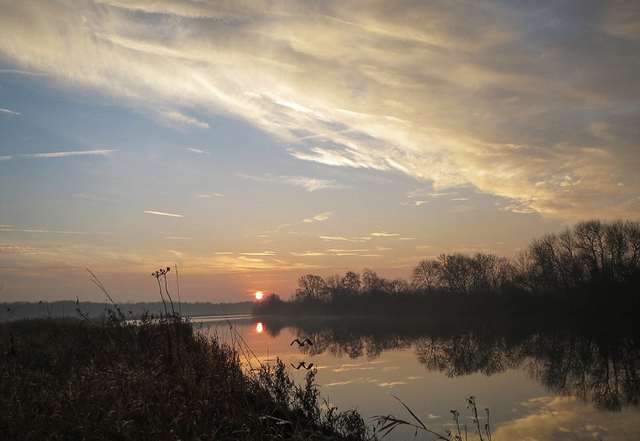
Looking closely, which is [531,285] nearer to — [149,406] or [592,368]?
[592,368]

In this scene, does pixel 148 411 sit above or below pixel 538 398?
above

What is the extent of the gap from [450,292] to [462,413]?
3019 inches

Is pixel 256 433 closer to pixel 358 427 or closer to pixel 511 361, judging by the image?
pixel 358 427

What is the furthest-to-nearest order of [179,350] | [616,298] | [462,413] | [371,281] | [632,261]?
[371,281] → [632,261] → [616,298] → [462,413] → [179,350]

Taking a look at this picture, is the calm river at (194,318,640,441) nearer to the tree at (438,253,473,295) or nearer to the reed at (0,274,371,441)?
the reed at (0,274,371,441)

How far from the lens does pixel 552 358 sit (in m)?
23.2

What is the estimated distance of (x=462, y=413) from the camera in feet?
40.6

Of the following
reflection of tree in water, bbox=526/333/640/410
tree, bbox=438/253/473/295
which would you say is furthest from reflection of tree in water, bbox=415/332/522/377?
tree, bbox=438/253/473/295

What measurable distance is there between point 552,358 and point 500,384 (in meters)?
8.01

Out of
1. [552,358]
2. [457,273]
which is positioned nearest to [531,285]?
[457,273]

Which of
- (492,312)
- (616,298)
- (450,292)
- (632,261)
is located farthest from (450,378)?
(450,292)

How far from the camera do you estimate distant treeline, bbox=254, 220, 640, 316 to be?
55625 mm

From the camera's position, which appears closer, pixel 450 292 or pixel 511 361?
pixel 511 361

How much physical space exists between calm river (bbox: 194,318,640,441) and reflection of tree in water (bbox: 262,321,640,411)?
0.04 m
